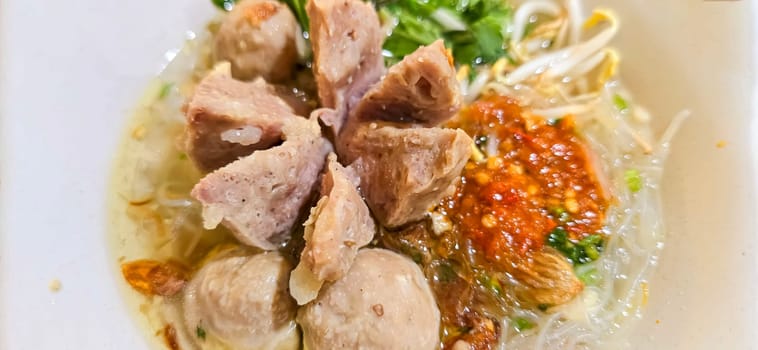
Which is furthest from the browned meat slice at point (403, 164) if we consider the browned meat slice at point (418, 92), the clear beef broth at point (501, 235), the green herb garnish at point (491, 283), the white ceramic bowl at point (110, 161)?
the white ceramic bowl at point (110, 161)

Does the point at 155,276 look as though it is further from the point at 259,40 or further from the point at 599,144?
the point at 599,144

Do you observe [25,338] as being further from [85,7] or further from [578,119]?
[578,119]

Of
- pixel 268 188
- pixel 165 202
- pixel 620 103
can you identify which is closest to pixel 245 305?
pixel 268 188

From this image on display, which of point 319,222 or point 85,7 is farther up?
point 85,7

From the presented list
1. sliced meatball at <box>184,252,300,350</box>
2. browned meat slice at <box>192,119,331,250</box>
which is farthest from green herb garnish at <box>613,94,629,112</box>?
sliced meatball at <box>184,252,300,350</box>

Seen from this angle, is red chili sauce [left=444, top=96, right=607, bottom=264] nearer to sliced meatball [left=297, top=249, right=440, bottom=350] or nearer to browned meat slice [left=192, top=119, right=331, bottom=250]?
sliced meatball [left=297, top=249, right=440, bottom=350]

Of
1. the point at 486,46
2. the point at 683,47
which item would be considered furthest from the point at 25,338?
the point at 683,47
